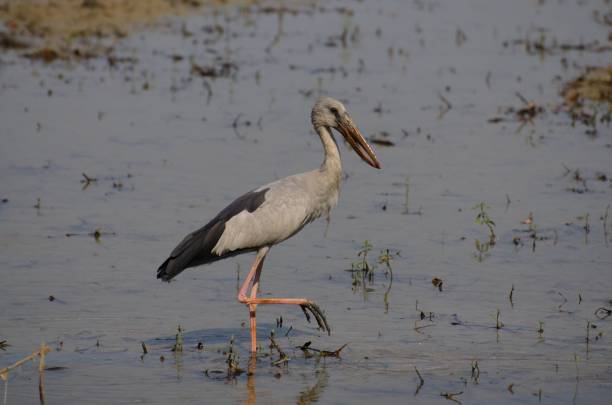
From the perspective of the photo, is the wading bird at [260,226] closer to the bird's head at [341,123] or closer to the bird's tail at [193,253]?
the bird's tail at [193,253]

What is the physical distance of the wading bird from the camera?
302 inches

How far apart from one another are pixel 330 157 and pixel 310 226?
2265mm

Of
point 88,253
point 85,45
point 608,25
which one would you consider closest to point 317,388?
point 88,253

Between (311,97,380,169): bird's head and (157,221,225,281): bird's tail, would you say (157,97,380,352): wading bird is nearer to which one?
(157,221,225,281): bird's tail

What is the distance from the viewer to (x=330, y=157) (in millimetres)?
8102

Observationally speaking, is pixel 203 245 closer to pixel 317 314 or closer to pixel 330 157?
A: pixel 317 314

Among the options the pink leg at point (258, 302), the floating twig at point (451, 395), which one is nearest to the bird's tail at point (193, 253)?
the pink leg at point (258, 302)

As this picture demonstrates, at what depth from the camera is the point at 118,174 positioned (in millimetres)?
11547

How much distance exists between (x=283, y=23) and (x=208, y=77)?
14.7ft

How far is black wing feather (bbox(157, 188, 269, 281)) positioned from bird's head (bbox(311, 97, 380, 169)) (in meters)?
0.73

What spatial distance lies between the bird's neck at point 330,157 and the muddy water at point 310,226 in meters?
0.99

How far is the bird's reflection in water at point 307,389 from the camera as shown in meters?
6.75

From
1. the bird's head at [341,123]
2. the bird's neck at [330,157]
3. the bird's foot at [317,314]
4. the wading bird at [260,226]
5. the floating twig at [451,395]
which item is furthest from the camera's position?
the bird's head at [341,123]

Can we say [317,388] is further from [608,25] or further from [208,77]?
[608,25]
